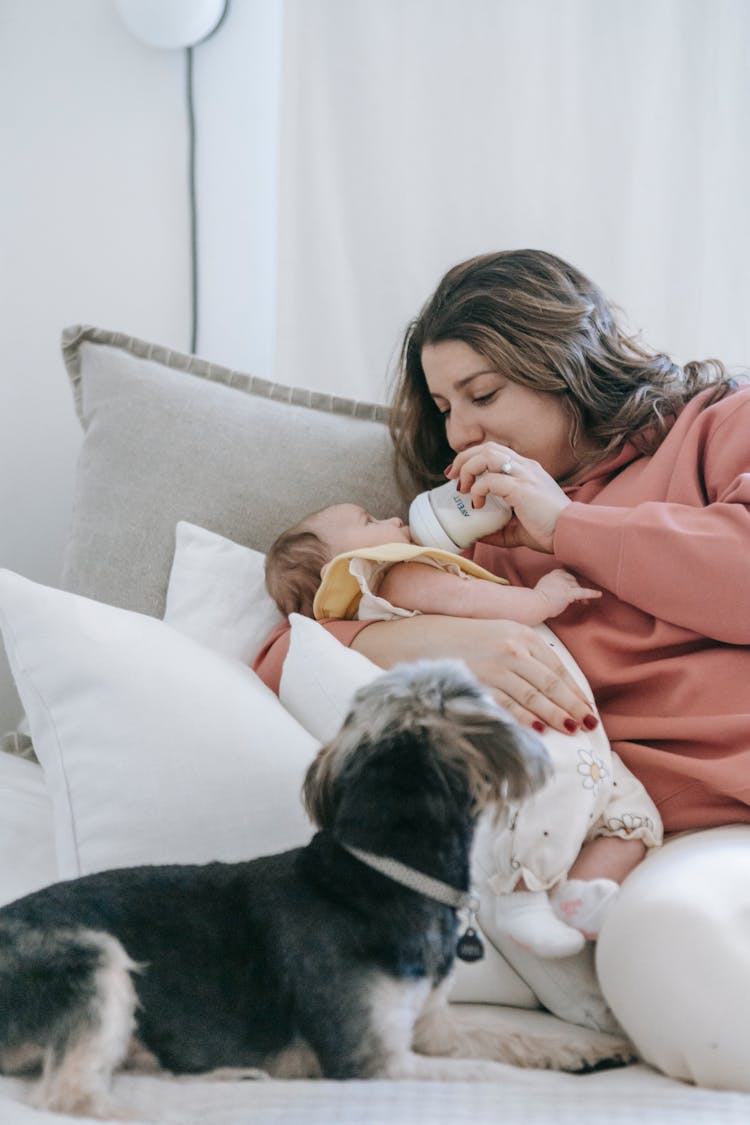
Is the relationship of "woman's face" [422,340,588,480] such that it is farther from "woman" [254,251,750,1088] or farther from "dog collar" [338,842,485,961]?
"dog collar" [338,842,485,961]

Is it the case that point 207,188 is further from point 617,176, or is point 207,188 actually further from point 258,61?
point 617,176

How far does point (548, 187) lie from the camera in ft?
7.36

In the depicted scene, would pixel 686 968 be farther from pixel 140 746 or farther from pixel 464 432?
pixel 464 432

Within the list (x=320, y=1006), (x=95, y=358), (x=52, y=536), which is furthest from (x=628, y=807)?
(x=52, y=536)

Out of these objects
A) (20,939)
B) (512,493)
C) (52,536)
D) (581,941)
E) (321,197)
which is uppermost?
(321,197)

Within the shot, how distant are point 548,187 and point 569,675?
1.41 metres

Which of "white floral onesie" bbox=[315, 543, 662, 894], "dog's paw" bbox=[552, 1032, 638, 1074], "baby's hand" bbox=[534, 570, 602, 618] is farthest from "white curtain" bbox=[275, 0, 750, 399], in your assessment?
"dog's paw" bbox=[552, 1032, 638, 1074]

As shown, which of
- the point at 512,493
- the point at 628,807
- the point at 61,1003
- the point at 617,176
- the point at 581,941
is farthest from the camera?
the point at 617,176

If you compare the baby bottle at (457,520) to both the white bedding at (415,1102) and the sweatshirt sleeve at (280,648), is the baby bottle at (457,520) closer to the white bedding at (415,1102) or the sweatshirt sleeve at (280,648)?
the sweatshirt sleeve at (280,648)

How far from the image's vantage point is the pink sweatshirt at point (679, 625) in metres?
1.25

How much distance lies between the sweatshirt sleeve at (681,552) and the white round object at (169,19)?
148 centimetres

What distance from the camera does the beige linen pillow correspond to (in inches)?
66.1

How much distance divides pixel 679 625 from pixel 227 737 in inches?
24.2

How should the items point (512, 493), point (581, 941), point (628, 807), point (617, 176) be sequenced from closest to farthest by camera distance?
point (581, 941) → point (628, 807) → point (512, 493) → point (617, 176)
